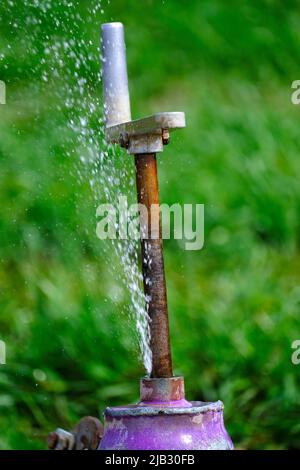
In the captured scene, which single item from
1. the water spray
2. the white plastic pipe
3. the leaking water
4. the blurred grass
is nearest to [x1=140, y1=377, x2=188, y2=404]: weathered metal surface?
the water spray

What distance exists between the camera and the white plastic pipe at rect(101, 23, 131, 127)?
1749 mm

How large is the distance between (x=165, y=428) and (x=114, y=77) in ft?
1.78

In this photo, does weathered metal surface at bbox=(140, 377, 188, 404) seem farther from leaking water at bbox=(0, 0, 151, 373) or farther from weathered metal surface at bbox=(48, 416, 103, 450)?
leaking water at bbox=(0, 0, 151, 373)

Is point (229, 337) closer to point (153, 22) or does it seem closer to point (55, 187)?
point (55, 187)

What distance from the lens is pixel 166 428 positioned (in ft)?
5.18

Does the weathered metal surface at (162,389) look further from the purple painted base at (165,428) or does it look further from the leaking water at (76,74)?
the leaking water at (76,74)

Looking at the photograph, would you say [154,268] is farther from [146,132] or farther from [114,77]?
[114,77]

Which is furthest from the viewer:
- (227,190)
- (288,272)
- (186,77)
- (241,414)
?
(186,77)

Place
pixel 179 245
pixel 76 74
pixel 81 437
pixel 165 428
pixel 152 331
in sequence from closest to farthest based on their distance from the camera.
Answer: pixel 165 428 < pixel 152 331 < pixel 81 437 < pixel 179 245 < pixel 76 74

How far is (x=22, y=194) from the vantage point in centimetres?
292

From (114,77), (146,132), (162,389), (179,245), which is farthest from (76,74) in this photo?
(162,389)

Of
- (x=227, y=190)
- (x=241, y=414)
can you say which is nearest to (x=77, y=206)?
(x=227, y=190)

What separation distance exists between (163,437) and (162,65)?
226cm

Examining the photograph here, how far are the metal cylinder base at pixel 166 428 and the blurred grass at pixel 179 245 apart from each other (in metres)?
0.66
